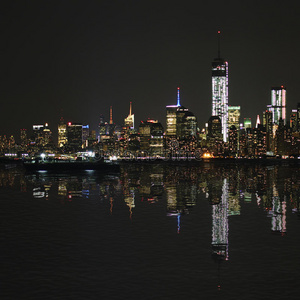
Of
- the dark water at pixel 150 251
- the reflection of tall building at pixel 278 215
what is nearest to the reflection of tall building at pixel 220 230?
the dark water at pixel 150 251

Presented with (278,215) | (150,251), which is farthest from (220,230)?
(278,215)

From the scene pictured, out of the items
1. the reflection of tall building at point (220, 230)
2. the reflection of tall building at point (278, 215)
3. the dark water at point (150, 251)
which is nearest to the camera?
the dark water at point (150, 251)

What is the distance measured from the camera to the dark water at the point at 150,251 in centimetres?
1875

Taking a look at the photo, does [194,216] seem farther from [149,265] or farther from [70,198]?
[70,198]

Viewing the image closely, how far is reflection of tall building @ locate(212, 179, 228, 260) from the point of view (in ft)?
80.8

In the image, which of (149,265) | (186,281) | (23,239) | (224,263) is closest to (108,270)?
(149,265)

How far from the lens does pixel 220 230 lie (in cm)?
3042

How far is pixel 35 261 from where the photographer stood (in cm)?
2281

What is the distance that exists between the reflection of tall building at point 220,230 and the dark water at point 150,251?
49 mm

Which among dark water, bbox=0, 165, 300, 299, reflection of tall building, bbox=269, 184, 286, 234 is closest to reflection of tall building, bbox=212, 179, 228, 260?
dark water, bbox=0, 165, 300, 299

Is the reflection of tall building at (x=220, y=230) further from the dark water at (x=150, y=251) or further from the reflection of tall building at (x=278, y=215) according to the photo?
the reflection of tall building at (x=278, y=215)

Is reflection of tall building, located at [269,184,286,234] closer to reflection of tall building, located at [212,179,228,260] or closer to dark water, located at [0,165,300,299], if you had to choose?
dark water, located at [0,165,300,299]

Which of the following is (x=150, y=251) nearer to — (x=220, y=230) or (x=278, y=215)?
(x=220, y=230)

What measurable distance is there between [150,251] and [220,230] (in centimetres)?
693
